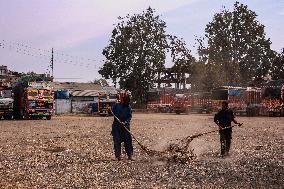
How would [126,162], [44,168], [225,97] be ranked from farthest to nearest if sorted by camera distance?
[225,97] → [126,162] → [44,168]

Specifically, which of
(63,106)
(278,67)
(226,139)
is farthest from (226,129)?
(278,67)

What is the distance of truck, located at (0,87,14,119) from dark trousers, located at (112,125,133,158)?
2653 cm

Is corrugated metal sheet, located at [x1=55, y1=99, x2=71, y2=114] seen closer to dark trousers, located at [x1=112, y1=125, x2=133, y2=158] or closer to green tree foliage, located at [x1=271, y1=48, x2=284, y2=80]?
green tree foliage, located at [x1=271, y1=48, x2=284, y2=80]

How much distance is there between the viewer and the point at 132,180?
890 centimetres

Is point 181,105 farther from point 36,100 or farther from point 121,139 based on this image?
point 121,139

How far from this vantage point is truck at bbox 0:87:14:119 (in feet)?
121

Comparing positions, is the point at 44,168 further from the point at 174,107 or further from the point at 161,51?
the point at 161,51

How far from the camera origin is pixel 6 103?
121 feet

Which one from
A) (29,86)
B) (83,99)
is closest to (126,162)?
(29,86)

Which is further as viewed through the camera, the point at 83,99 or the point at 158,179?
the point at 83,99

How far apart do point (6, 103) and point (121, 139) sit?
2670cm

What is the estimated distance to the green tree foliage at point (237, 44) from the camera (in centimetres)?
7350

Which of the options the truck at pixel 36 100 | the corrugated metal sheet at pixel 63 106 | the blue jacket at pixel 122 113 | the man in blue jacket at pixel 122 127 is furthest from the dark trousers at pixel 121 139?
the corrugated metal sheet at pixel 63 106

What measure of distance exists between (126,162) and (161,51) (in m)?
68.1
